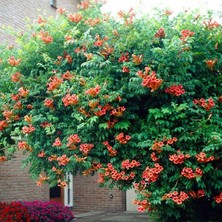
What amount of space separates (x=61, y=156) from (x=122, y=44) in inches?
64.2

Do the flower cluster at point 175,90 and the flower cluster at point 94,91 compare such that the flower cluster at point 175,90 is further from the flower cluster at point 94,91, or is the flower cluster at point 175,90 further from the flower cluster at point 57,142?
the flower cluster at point 57,142

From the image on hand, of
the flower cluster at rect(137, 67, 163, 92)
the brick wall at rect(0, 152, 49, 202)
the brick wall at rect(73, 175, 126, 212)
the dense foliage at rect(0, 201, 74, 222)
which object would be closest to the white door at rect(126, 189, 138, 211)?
the brick wall at rect(73, 175, 126, 212)

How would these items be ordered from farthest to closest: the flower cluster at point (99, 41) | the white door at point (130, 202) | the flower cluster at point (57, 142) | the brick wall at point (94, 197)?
the brick wall at point (94, 197), the white door at point (130, 202), the flower cluster at point (99, 41), the flower cluster at point (57, 142)

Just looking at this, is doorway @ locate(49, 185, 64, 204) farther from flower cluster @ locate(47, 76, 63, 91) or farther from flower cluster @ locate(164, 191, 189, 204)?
flower cluster @ locate(164, 191, 189, 204)

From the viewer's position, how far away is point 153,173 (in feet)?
15.0

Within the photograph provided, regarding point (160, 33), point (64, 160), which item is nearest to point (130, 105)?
point (160, 33)

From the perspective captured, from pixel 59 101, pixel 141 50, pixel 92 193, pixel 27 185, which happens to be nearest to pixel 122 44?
pixel 141 50

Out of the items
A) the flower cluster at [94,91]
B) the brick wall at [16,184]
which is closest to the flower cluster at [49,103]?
the flower cluster at [94,91]

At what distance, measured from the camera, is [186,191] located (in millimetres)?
4703

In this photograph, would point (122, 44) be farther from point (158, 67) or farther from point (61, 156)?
point (61, 156)

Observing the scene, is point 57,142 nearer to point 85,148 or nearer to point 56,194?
point 85,148

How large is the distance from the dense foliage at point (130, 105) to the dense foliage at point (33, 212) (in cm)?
242

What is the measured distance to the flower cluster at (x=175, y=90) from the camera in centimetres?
464

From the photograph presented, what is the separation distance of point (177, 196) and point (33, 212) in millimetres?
4767
